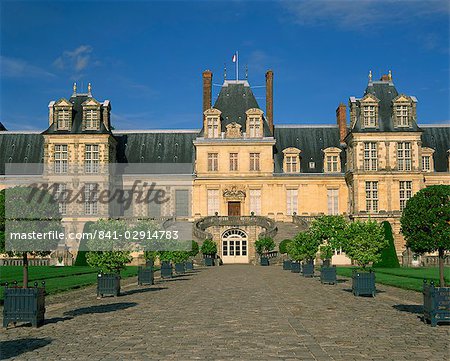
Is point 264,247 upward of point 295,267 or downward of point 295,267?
upward

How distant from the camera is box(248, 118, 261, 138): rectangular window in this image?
55.0 metres

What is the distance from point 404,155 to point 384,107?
14.5 ft

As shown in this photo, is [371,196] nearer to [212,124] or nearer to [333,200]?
[333,200]

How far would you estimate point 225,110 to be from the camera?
56.1 meters

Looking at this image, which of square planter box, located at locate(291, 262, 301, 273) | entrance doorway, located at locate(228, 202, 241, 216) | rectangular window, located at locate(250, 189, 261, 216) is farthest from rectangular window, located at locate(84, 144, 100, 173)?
square planter box, located at locate(291, 262, 301, 273)

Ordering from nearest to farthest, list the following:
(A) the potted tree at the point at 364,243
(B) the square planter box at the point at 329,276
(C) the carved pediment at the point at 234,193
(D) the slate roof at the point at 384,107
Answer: (A) the potted tree at the point at 364,243 < (B) the square planter box at the point at 329,276 < (D) the slate roof at the point at 384,107 < (C) the carved pediment at the point at 234,193

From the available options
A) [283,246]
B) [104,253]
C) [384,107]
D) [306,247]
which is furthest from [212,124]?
[104,253]

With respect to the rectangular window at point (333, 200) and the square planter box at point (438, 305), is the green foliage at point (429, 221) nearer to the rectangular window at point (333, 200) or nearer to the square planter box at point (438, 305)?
the square planter box at point (438, 305)

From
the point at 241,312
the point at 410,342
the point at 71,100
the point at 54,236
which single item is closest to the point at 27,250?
the point at 54,236

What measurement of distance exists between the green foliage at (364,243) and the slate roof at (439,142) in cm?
3194

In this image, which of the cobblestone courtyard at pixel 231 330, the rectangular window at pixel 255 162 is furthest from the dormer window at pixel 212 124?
the cobblestone courtyard at pixel 231 330

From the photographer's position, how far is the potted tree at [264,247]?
46781 mm

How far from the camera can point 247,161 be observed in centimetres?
5469

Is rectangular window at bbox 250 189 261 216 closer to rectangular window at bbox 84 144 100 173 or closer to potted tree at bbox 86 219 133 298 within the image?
rectangular window at bbox 84 144 100 173
